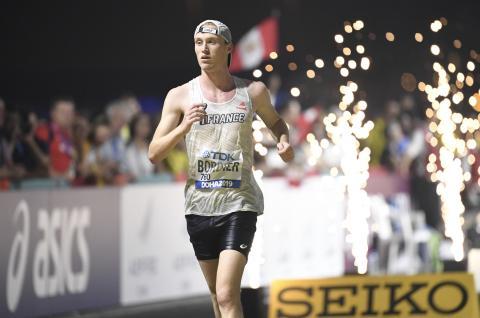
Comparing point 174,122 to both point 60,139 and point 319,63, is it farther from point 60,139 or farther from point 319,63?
point 319,63

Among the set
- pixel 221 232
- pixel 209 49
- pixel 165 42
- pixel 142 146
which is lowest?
pixel 221 232

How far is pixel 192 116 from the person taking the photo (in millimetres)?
6953

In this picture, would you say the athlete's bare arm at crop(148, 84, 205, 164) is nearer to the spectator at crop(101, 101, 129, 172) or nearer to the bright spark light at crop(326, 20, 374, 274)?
the spectator at crop(101, 101, 129, 172)

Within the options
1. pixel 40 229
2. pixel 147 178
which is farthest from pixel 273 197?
pixel 40 229

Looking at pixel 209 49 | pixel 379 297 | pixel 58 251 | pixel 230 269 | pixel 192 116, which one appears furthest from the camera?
pixel 58 251

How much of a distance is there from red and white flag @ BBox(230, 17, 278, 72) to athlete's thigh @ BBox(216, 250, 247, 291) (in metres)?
8.78

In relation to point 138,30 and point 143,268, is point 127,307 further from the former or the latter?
point 138,30

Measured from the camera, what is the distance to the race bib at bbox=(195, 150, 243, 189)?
7.24 m

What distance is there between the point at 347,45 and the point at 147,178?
5.78 meters

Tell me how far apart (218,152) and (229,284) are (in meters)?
0.77

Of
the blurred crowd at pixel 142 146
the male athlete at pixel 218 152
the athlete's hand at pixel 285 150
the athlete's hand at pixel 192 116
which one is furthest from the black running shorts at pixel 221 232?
the blurred crowd at pixel 142 146

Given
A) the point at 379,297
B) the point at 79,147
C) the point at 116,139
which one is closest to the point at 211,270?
the point at 379,297

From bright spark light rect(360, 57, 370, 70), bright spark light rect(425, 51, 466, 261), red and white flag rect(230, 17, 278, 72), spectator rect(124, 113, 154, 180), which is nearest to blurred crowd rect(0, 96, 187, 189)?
spectator rect(124, 113, 154, 180)

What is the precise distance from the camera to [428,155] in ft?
57.0
